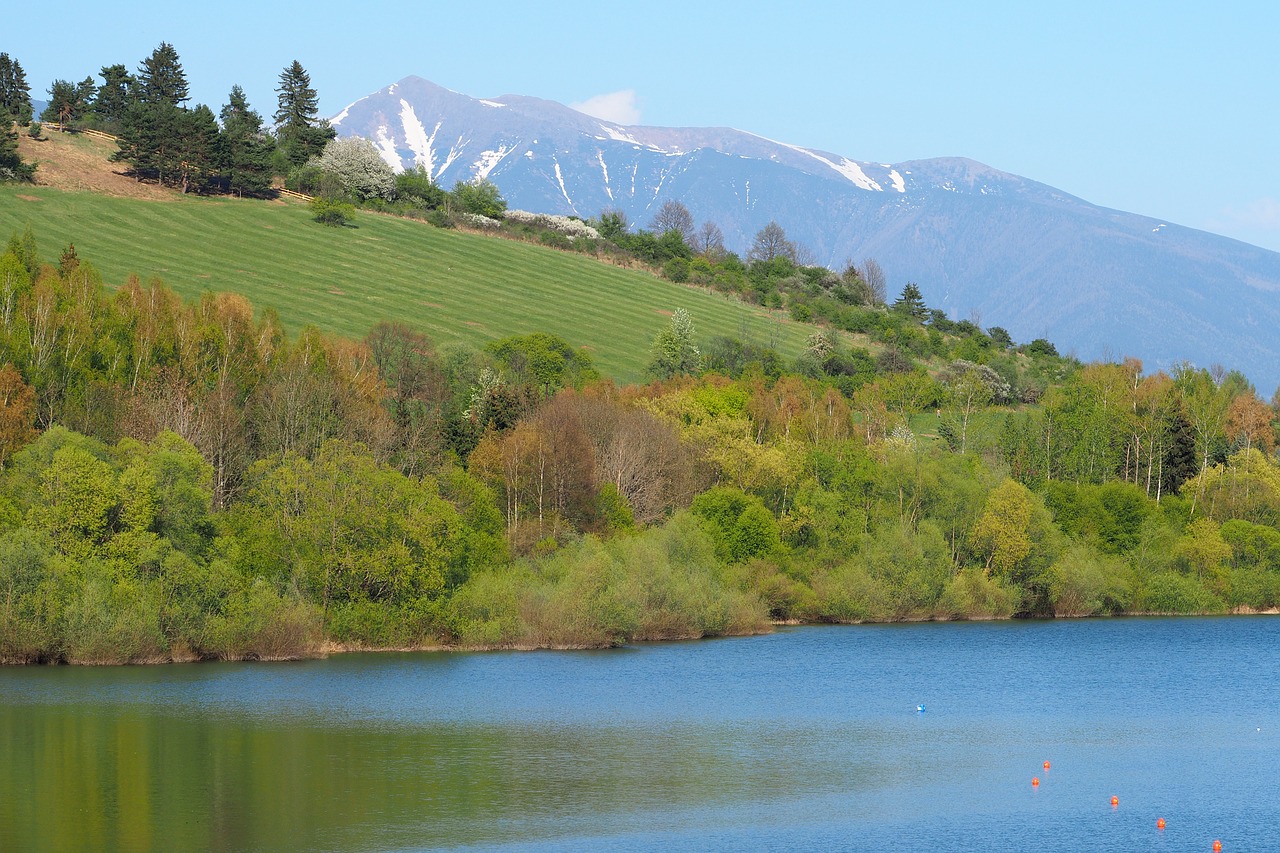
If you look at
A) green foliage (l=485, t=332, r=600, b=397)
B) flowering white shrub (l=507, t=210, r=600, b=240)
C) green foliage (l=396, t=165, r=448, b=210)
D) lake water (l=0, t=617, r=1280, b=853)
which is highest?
green foliage (l=396, t=165, r=448, b=210)

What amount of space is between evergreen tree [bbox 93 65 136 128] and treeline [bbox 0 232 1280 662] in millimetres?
71555

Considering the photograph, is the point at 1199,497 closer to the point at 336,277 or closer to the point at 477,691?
the point at 477,691

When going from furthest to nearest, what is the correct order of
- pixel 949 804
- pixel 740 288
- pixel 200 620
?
pixel 740 288 → pixel 200 620 → pixel 949 804

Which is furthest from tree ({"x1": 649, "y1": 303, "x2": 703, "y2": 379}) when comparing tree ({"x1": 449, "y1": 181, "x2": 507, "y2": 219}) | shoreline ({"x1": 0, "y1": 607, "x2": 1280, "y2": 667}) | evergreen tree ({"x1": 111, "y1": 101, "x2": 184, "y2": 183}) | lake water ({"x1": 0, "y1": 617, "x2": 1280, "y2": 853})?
lake water ({"x1": 0, "y1": 617, "x2": 1280, "y2": 853})

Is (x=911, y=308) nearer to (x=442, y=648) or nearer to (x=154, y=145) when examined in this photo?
(x=154, y=145)

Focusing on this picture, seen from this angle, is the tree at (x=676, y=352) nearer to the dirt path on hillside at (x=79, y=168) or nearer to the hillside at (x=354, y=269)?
the hillside at (x=354, y=269)

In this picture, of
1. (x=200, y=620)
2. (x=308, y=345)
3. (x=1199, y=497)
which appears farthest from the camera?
(x=1199, y=497)

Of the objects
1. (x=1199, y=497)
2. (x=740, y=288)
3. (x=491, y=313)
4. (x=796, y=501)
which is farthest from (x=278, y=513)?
(x=740, y=288)

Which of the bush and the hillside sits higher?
the bush

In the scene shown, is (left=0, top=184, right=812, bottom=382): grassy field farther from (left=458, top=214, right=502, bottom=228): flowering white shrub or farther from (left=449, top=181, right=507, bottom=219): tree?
(left=449, top=181, right=507, bottom=219): tree

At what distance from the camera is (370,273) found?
13938 centimetres

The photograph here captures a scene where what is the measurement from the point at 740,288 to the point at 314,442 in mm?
96271

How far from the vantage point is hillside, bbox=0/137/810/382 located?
125250 mm

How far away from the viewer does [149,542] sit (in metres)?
68.0
